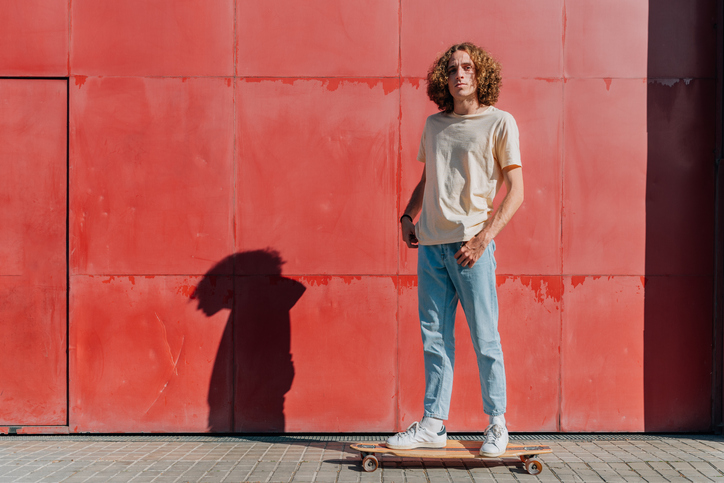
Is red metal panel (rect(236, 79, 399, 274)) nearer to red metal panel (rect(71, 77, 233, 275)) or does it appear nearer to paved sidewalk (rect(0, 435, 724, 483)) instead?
red metal panel (rect(71, 77, 233, 275))

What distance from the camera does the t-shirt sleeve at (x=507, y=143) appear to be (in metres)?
3.37

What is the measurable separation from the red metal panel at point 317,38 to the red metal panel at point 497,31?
0.14 m

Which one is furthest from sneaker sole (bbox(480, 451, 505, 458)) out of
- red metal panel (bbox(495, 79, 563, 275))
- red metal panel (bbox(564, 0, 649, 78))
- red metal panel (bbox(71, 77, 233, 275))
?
red metal panel (bbox(564, 0, 649, 78))

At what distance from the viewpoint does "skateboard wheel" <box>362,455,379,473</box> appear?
11.2 ft

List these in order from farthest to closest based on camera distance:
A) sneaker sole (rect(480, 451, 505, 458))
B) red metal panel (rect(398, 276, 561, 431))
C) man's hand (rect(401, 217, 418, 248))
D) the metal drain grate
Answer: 1. red metal panel (rect(398, 276, 561, 431))
2. the metal drain grate
3. man's hand (rect(401, 217, 418, 248))
4. sneaker sole (rect(480, 451, 505, 458))

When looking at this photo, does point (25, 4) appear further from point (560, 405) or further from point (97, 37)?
point (560, 405)

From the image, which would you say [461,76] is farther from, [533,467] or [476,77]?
[533,467]

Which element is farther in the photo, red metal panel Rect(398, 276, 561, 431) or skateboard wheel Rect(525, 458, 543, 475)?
red metal panel Rect(398, 276, 561, 431)

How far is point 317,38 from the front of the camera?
14.3 feet

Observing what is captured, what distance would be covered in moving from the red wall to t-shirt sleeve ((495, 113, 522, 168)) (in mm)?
1008

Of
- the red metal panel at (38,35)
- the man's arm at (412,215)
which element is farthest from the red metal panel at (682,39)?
the red metal panel at (38,35)

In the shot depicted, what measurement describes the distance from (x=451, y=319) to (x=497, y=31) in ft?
7.43

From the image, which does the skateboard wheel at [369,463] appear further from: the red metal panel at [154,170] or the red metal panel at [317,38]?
the red metal panel at [317,38]

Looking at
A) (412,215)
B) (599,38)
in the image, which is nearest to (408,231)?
(412,215)
